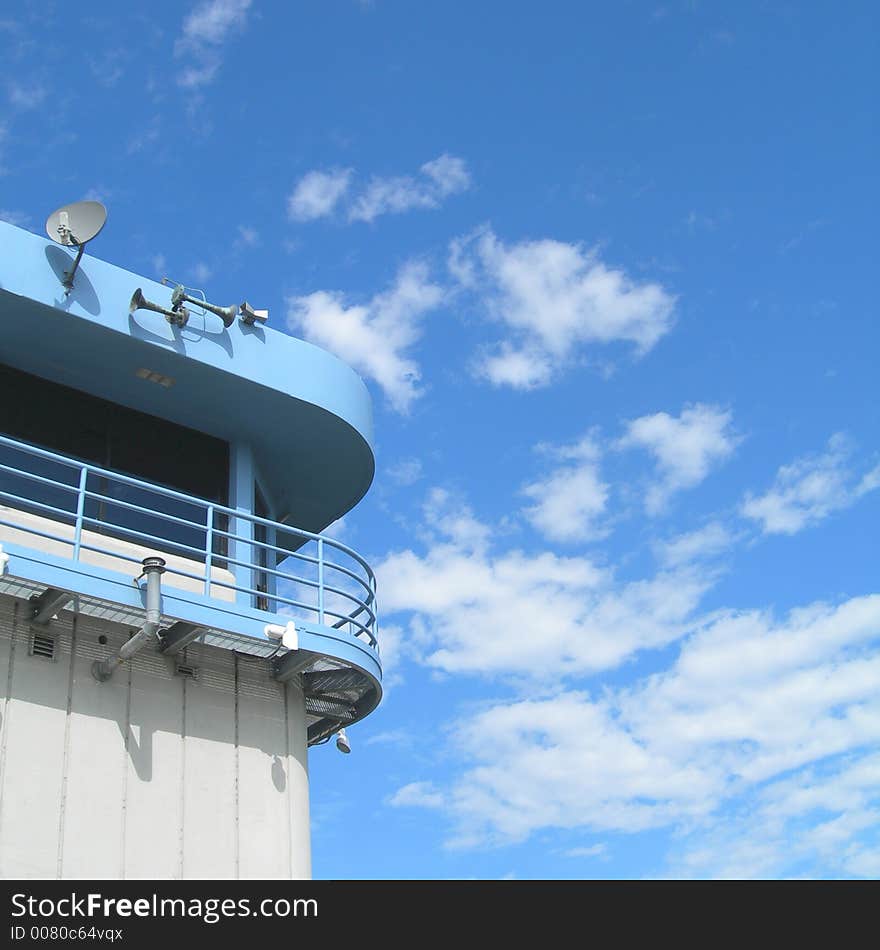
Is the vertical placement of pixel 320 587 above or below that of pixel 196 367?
below

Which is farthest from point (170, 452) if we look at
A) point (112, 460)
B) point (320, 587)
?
point (320, 587)

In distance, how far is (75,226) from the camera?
1213cm

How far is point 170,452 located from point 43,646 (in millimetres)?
3581

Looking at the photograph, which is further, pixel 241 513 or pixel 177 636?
pixel 241 513

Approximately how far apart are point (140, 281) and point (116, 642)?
13.7 ft

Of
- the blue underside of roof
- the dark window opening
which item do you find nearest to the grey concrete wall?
the dark window opening

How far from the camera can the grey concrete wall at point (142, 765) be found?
33.1 ft

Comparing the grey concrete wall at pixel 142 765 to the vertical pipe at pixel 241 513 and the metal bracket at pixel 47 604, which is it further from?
the vertical pipe at pixel 241 513

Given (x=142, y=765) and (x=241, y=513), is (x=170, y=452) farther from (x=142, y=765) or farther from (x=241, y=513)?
(x=142, y=765)

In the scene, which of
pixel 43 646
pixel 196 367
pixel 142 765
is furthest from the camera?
pixel 196 367

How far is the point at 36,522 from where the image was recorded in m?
11.9

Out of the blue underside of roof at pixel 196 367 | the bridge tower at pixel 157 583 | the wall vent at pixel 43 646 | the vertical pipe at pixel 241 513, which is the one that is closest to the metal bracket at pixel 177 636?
the bridge tower at pixel 157 583
